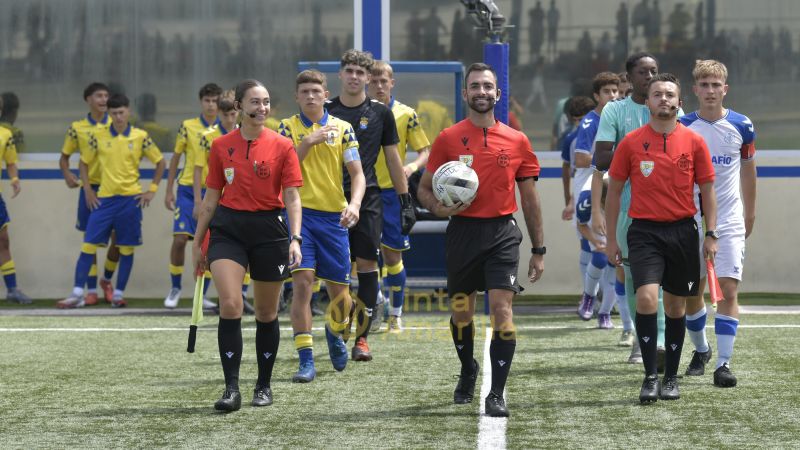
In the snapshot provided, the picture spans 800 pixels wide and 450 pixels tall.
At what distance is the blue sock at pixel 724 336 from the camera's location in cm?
814

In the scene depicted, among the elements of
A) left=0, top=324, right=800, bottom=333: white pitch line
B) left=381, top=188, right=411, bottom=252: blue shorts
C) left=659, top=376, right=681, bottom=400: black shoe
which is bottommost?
left=0, top=324, right=800, bottom=333: white pitch line

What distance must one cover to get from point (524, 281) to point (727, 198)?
21.2 feet

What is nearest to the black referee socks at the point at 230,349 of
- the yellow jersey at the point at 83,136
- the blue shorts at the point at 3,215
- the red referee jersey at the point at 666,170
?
the red referee jersey at the point at 666,170

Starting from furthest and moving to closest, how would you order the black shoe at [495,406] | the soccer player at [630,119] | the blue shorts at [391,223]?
the blue shorts at [391,223], the soccer player at [630,119], the black shoe at [495,406]

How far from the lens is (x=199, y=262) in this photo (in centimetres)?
748

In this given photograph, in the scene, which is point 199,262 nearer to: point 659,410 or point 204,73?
point 659,410

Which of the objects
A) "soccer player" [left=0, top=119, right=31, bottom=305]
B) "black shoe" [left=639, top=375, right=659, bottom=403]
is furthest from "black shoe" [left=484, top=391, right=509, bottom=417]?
"soccer player" [left=0, top=119, right=31, bottom=305]

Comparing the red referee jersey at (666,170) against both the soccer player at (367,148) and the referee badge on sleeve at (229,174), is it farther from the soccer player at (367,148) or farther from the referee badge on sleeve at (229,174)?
the referee badge on sleeve at (229,174)

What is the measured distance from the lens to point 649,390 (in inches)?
294

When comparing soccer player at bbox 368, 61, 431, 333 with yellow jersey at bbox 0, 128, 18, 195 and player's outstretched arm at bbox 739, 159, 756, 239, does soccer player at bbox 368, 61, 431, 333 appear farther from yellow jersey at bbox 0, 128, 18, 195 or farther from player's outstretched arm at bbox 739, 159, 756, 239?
yellow jersey at bbox 0, 128, 18, 195

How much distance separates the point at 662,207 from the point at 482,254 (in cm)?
108

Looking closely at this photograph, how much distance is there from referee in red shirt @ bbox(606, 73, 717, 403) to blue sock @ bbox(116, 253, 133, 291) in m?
7.51

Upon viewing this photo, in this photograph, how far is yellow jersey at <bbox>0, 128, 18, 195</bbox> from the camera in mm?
14095

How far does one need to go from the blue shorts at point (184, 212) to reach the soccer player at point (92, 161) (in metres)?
1.04
